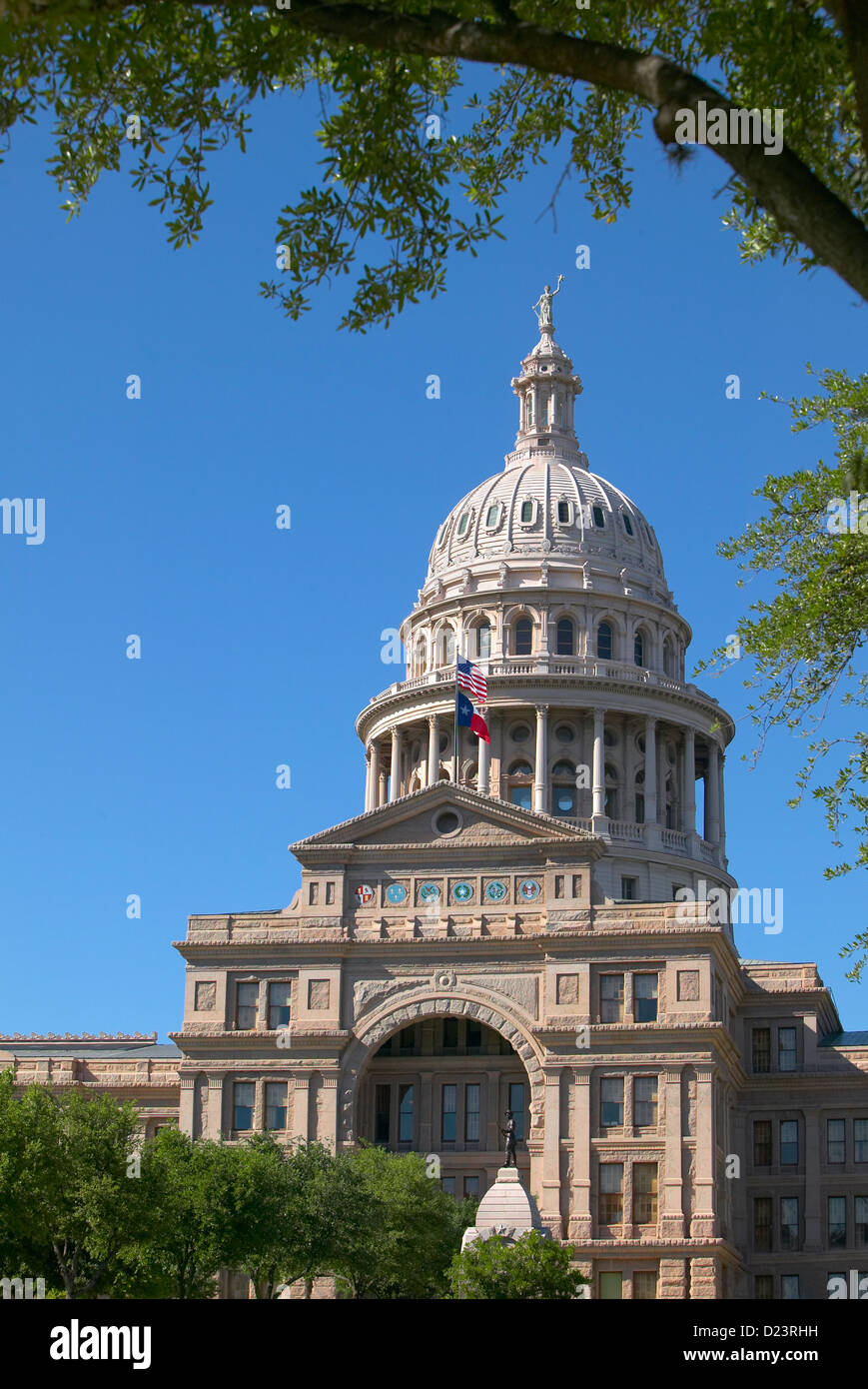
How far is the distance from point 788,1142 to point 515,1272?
3874 centimetres

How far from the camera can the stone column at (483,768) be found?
110 meters

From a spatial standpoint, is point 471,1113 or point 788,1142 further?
point 788,1142

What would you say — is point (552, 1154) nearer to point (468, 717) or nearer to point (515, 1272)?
point (515, 1272)

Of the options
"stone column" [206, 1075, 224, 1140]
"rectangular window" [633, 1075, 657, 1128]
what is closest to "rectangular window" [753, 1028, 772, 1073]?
"rectangular window" [633, 1075, 657, 1128]

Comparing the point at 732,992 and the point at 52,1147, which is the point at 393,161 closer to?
the point at 52,1147

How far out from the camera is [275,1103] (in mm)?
85188

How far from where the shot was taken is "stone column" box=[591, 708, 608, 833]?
355ft

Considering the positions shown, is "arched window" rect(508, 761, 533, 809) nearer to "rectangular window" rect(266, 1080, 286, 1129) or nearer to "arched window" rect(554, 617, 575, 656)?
"arched window" rect(554, 617, 575, 656)

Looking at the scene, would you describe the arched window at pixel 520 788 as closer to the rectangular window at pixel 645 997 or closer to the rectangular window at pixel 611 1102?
the rectangular window at pixel 645 997

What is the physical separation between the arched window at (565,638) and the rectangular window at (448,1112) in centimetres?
3445

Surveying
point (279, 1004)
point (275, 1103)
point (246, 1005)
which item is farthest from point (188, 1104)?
point (279, 1004)

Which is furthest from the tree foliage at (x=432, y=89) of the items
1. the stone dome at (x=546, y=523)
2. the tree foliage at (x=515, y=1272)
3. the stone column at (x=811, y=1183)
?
the stone dome at (x=546, y=523)

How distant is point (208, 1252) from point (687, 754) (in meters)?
55.0

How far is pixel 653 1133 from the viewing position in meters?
80.9
